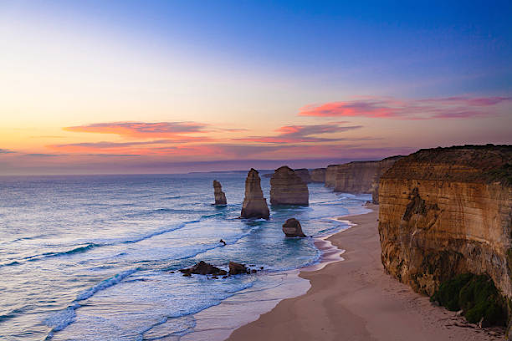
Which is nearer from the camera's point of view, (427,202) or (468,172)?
(468,172)

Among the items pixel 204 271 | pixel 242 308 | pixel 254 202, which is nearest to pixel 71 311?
pixel 242 308

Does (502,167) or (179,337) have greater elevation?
(502,167)

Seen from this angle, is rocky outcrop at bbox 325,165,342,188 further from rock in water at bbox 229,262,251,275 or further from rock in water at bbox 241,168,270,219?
rock in water at bbox 229,262,251,275

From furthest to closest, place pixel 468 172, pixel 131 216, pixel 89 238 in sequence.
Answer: pixel 131 216, pixel 89 238, pixel 468 172

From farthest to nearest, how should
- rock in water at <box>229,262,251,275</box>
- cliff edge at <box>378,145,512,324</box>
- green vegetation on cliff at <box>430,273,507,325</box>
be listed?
1. rock in water at <box>229,262,251,275</box>
2. green vegetation on cliff at <box>430,273,507,325</box>
3. cliff edge at <box>378,145,512,324</box>

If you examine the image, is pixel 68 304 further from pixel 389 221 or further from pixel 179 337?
pixel 389 221

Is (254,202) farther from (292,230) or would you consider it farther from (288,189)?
(288,189)

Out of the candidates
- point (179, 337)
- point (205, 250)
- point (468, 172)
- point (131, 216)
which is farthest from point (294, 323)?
point (131, 216)

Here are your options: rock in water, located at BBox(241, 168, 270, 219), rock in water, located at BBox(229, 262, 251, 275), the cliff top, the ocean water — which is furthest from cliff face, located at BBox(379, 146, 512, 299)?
rock in water, located at BBox(241, 168, 270, 219)
